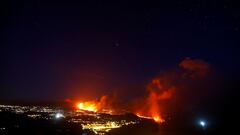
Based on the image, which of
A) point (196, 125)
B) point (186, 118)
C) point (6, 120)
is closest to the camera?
point (6, 120)

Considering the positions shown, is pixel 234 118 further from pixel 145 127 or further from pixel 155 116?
pixel 155 116

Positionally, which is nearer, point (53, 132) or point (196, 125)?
point (53, 132)

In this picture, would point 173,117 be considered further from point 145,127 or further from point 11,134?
point 11,134

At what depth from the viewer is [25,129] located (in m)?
60.1

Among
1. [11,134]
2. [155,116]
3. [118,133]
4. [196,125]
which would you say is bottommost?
[11,134]

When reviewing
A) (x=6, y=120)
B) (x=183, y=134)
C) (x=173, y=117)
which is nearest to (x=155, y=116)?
(x=173, y=117)

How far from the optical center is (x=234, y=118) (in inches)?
3647

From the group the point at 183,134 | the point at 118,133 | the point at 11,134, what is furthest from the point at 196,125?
the point at 11,134

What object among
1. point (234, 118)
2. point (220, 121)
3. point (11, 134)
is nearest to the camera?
point (11, 134)

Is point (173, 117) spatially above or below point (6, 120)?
above

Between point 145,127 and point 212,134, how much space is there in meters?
23.0

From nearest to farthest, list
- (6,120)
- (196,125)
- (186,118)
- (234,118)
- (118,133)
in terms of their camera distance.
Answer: (6,120) < (118,133) < (234,118) < (196,125) < (186,118)

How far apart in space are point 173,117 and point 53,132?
95700 millimetres

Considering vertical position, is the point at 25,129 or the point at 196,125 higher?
the point at 196,125
